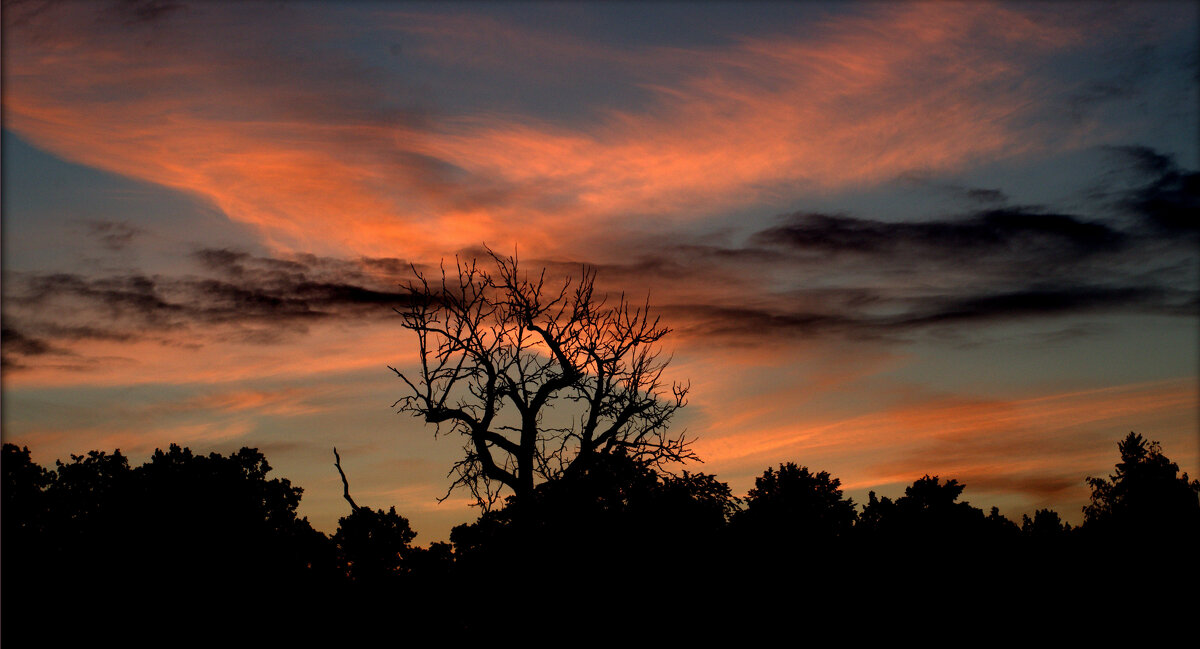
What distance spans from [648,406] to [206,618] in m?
21.6

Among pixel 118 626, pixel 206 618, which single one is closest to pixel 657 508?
pixel 206 618

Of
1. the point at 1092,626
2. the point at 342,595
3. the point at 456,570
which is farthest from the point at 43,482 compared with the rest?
the point at 1092,626

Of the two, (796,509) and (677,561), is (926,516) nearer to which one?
(796,509)

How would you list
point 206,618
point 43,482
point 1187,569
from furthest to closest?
point 43,482 < point 206,618 < point 1187,569

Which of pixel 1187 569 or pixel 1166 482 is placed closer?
pixel 1187 569

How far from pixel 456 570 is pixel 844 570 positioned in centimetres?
1062

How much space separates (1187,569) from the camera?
70.5 feet

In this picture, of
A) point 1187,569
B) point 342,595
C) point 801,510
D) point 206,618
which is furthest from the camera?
point 206,618

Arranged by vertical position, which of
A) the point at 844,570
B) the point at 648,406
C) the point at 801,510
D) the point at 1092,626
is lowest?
the point at 1092,626

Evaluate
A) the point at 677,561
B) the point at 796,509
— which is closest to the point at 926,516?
the point at 796,509

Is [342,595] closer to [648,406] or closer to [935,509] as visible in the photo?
[648,406]

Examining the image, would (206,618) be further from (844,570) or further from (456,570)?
(844,570)

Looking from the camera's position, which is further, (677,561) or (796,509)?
(796,509)

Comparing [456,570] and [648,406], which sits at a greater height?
[648,406]
